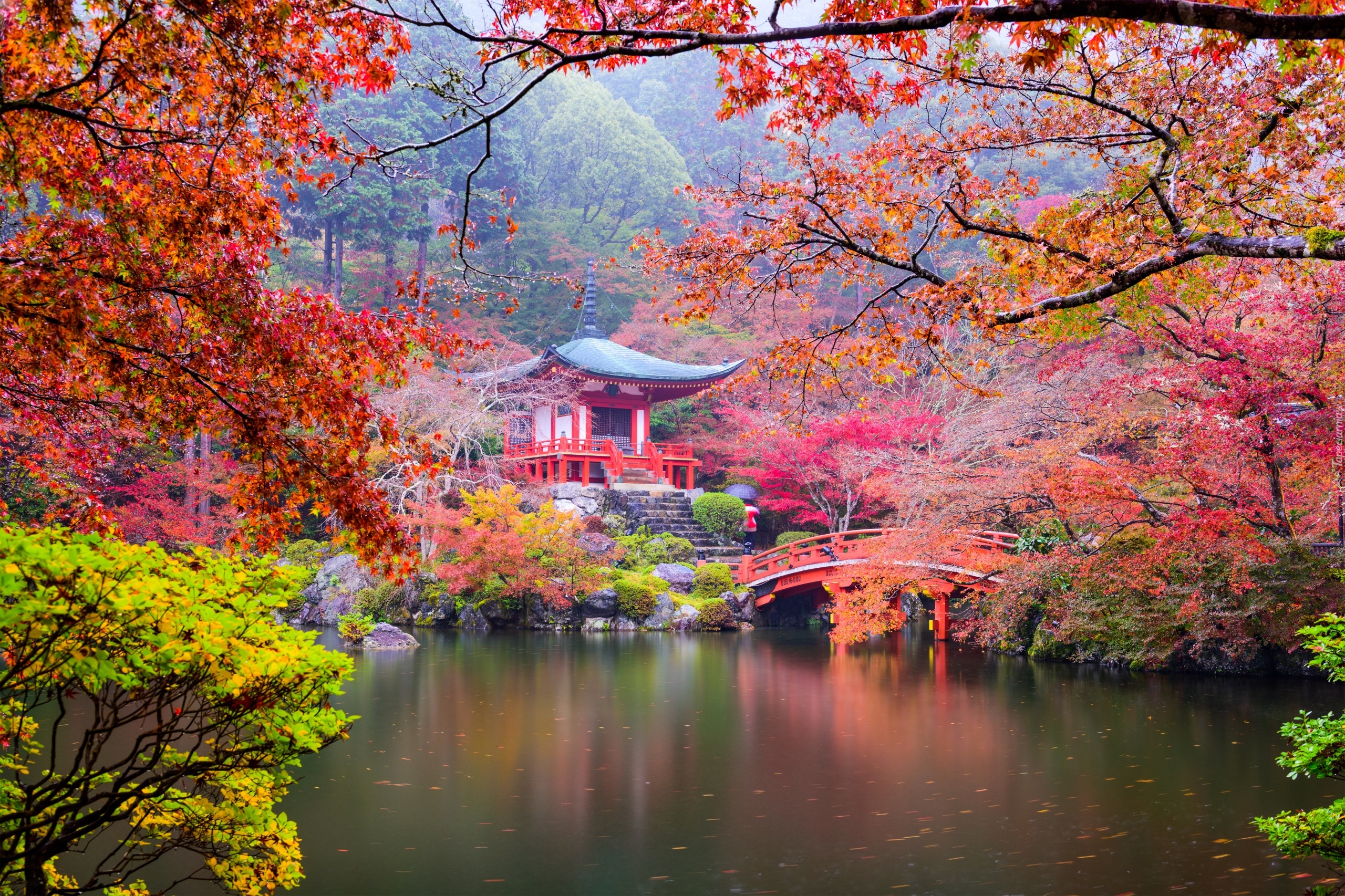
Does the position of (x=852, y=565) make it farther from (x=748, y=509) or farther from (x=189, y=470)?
(x=189, y=470)

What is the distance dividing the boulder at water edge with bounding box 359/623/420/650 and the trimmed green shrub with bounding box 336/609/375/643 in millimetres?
91

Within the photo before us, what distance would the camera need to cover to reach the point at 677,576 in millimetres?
17094

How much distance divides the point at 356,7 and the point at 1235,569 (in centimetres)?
903

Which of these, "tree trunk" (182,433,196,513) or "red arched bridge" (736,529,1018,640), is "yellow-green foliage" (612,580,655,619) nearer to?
"red arched bridge" (736,529,1018,640)

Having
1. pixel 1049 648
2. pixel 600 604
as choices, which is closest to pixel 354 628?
pixel 600 604

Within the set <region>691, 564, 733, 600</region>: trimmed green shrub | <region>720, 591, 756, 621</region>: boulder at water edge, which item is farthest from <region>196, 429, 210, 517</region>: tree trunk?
<region>720, 591, 756, 621</region>: boulder at water edge

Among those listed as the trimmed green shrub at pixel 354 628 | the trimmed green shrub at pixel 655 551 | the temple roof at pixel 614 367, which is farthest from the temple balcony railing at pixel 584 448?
the trimmed green shrub at pixel 354 628

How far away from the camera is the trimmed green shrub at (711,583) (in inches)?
662

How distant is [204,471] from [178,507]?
85cm

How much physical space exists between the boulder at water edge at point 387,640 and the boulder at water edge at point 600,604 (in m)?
3.08

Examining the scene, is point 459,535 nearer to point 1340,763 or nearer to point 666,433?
point 666,433

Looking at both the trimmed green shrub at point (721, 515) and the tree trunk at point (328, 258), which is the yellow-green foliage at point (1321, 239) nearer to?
the trimmed green shrub at point (721, 515)

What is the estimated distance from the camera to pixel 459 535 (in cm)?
1547

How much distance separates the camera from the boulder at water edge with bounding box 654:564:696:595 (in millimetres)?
16969
